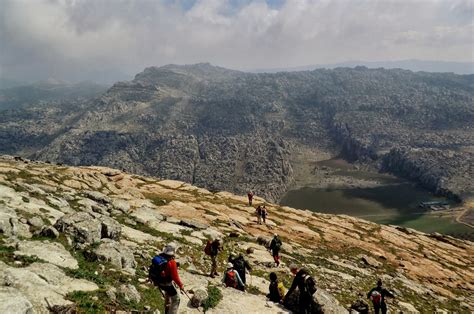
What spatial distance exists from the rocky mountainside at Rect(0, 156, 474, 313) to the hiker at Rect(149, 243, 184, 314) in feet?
7.58

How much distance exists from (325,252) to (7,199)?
138ft

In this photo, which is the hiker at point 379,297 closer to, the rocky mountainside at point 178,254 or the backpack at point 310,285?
the rocky mountainside at point 178,254

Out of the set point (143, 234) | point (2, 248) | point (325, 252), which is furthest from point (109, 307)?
point (325, 252)

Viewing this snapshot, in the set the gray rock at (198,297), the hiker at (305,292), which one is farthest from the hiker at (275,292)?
the gray rock at (198,297)

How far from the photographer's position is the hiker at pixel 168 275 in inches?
682

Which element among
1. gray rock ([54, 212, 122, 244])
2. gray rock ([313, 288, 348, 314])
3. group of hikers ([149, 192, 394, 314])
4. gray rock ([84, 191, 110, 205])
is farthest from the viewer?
gray rock ([84, 191, 110, 205])

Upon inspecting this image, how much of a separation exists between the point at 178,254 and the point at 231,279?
8054mm

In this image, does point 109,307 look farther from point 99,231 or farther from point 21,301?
point 99,231

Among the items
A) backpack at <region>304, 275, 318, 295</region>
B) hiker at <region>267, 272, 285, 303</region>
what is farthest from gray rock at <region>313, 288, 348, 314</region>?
hiker at <region>267, 272, 285, 303</region>

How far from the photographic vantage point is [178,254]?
3303 centimetres

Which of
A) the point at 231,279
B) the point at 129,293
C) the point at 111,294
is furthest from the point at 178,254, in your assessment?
the point at 111,294

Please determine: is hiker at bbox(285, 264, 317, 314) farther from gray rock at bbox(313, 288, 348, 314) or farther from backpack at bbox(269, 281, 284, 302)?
backpack at bbox(269, 281, 284, 302)

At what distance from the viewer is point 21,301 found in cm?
1434

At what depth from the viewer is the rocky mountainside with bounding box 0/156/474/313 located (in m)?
19.2
